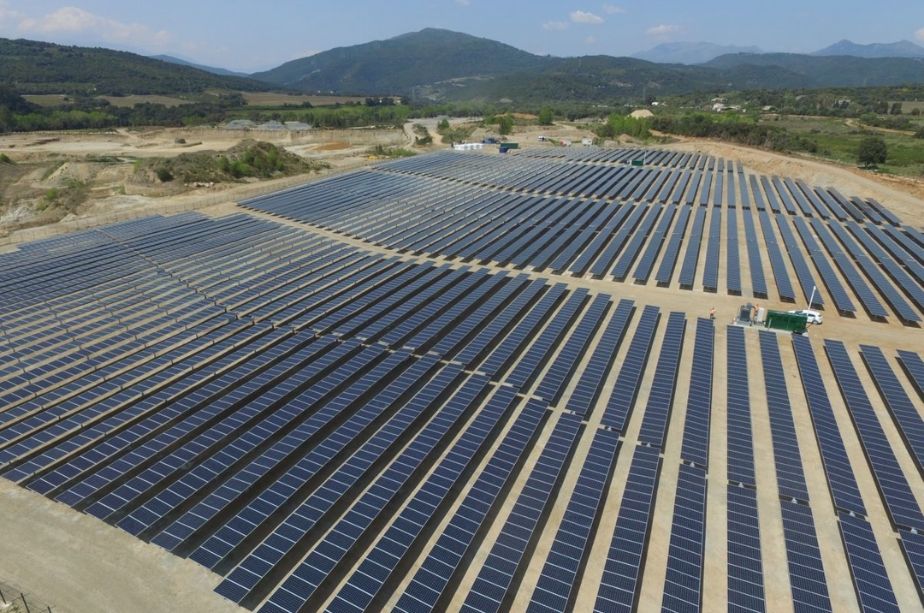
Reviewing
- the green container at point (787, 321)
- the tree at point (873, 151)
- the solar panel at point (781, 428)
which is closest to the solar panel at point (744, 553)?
the solar panel at point (781, 428)

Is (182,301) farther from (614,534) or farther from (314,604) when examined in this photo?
(614,534)

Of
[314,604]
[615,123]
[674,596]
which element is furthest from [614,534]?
[615,123]

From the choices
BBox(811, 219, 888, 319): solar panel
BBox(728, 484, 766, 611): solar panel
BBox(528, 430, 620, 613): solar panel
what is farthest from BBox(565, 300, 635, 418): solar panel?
BBox(811, 219, 888, 319): solar panel

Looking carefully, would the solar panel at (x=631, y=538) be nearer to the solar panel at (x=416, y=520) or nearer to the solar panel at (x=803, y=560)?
the solar panel at (x=803, y=560)

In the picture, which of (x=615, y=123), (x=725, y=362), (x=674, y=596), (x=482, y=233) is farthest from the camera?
(x=615, y=123)

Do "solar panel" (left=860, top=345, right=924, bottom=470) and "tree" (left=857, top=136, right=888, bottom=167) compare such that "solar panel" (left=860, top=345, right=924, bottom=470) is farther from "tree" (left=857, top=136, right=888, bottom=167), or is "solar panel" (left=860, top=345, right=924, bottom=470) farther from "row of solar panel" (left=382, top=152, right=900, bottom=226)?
"tree" (left=857, top=136, right=888, bottom=167)

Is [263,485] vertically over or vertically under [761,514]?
over
